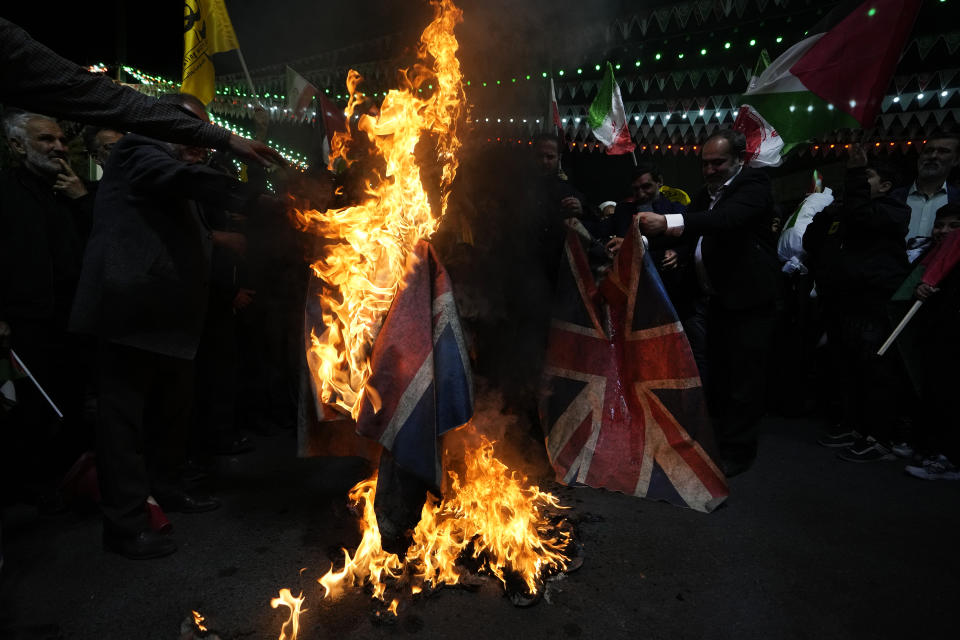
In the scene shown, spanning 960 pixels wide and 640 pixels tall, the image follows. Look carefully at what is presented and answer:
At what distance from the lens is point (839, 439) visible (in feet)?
16.1

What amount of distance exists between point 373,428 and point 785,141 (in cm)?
379

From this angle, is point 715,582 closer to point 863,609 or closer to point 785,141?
point 863,609

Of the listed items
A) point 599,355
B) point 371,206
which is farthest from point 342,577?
point 599,355

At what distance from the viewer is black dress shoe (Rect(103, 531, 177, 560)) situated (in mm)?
2775

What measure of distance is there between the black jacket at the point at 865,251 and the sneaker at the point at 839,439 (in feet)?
3.84

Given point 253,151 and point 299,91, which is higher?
point 299,91

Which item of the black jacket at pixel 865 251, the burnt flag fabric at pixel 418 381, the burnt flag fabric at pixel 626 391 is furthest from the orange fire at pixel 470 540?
the black jacket at pixel 865 251

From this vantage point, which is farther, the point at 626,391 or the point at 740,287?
the point at 740,287

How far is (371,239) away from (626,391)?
2015 mm

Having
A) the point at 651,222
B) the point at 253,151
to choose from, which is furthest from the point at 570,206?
the point at 253,151

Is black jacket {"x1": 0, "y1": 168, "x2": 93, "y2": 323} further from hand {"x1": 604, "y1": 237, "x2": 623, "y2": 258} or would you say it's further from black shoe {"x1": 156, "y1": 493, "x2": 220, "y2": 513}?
hand {"x1": 604, "y1": 237, "x2": 623, "y2": 258}

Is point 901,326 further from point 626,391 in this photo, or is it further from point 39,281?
point 39,281

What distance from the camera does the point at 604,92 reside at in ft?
25.9

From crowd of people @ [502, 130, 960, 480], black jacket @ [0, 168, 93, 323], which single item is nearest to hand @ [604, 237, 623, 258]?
crowd of people @ [502, 130, 960, 480]
